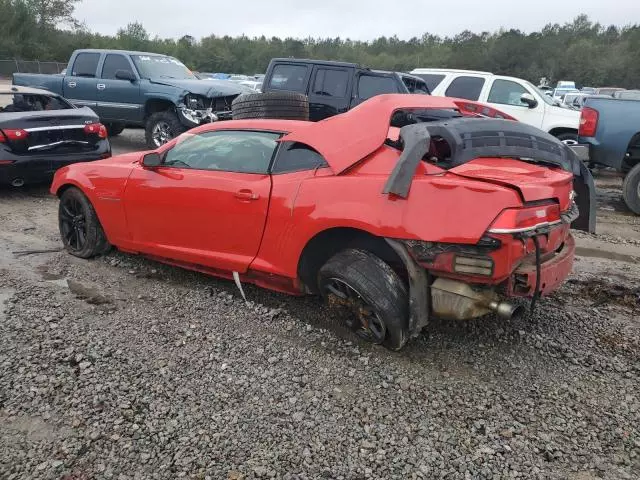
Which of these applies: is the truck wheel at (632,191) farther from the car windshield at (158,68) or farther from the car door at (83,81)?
the car door at (83,81)

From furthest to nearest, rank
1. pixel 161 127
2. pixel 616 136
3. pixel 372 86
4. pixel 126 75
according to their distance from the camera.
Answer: pixel 126 75 < pixel 161 127 < pixel 372 86 < pixel 616 136

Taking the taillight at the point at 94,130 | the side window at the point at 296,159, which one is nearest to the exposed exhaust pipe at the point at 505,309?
the side window at the point at 296,159

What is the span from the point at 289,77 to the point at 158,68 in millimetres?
3034

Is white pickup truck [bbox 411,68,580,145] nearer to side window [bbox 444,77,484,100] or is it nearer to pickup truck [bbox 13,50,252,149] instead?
side window [bbox 444,77,484,100]

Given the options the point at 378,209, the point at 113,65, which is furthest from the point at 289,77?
the point at 378,209

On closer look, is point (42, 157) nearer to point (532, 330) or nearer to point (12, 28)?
point (532, 330)

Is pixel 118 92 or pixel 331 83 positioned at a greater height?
pixel 331 83

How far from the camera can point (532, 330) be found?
3738mm

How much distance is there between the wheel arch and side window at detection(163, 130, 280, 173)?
0.68 meters

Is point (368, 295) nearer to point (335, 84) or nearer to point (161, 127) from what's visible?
point (335, 84)

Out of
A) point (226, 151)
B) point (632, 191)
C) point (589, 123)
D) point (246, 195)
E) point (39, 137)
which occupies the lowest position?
point (632, 191)

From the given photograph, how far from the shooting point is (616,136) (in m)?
7.41

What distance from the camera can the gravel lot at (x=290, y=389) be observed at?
2.46 meters

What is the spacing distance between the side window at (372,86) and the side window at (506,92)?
8.89 feet
